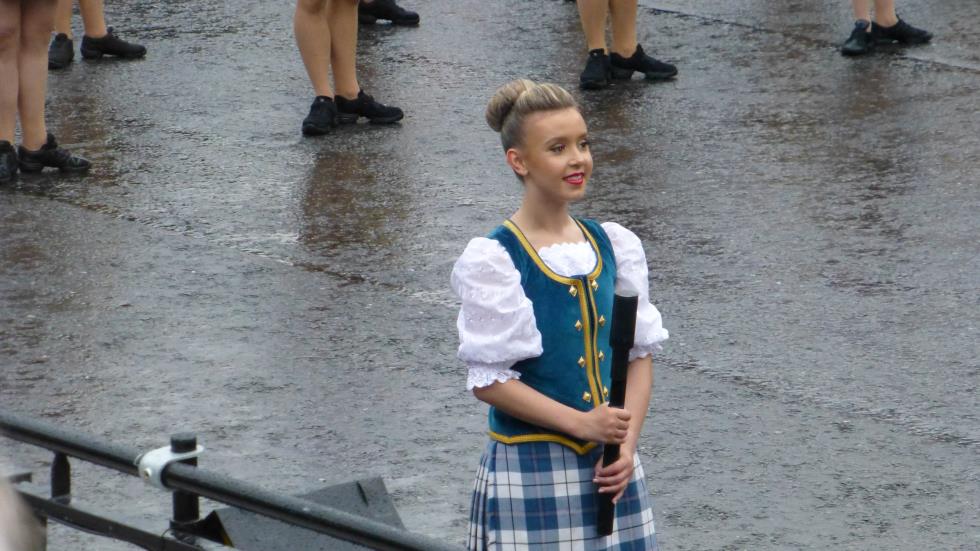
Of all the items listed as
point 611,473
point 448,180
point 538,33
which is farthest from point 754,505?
point 538,33

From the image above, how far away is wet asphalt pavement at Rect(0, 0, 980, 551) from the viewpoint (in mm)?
5215

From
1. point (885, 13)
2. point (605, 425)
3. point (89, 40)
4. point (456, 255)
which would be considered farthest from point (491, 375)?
point (89, 40)

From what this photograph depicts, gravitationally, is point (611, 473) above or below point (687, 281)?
above

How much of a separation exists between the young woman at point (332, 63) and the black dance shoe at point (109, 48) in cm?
212

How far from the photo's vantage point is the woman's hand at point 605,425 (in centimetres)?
354

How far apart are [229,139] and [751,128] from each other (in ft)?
9.31

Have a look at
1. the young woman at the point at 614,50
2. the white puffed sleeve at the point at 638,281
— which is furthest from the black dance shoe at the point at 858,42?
the white puffed sleeve at the point at 638,281

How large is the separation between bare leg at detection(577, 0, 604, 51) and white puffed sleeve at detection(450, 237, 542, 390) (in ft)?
21.1

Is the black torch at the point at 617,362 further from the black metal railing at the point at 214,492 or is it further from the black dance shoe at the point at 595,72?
the black dance shoe at the point at 595,72

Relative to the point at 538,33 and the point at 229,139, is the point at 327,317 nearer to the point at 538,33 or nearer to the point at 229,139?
the point at 229,139

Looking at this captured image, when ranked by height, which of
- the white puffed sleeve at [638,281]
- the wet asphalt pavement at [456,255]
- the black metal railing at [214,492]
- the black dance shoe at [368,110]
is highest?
the white puffed sleeve at [638,281]

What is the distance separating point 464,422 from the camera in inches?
219

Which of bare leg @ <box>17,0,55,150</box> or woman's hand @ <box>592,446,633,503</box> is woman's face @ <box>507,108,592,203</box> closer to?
woman's hand @ <box>592,446,633,503</box>

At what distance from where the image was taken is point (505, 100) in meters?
3.83
